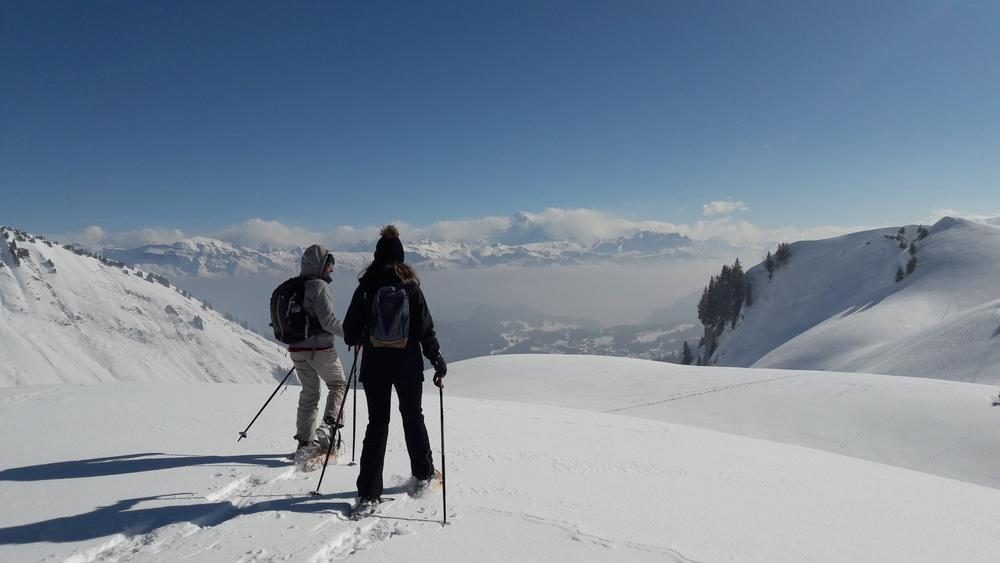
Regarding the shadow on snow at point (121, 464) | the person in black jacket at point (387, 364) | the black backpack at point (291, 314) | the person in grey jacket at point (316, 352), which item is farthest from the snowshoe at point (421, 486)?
the black backpack at point (291, 314)

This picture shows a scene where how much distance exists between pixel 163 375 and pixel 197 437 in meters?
240

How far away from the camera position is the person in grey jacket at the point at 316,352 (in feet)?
19.3

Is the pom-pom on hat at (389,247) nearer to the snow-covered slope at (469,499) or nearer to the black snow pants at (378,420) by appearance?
the black snow pants at (378,420)

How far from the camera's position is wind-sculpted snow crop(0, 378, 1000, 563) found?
3994mm

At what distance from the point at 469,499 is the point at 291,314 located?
10.2 ft

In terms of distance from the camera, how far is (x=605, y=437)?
9.22 m

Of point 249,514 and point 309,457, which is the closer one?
point 249,514

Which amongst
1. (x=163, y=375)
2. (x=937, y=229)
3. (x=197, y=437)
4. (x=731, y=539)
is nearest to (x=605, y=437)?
(x=731, y=539)

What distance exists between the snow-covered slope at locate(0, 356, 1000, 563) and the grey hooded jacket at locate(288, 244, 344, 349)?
63.0 inches

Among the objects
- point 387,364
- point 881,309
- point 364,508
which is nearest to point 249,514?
point 364,508

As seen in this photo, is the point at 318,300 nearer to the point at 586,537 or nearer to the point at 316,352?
the point at 316,352

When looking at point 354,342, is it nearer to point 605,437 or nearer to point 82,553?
point 82,553

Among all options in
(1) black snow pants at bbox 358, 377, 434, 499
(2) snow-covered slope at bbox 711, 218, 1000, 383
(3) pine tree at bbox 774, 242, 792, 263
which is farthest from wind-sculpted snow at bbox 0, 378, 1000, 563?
(3) pine tree at bbox 774, 242, 792, 263

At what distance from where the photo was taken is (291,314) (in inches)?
231
